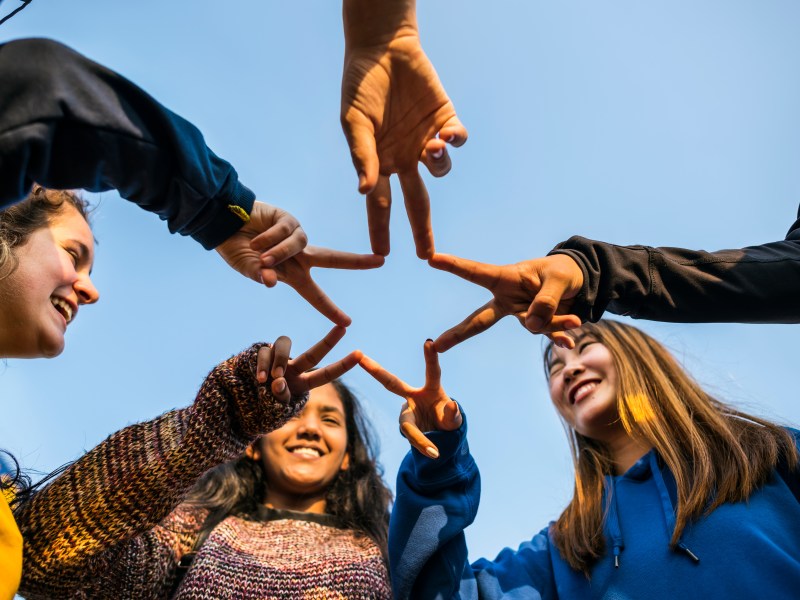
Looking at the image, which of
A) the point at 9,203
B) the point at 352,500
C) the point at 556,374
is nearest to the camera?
the point at 9,203

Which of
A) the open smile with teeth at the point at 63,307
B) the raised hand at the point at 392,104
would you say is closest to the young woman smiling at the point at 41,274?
the open smile with teeth at the point at 63,307

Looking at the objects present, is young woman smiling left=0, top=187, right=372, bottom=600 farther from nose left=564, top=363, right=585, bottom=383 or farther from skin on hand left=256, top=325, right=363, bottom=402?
nose left=564, top=363, right=585, bottom=383

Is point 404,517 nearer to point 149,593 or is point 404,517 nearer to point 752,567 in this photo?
point 149,593

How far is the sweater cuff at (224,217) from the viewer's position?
218 centimetres

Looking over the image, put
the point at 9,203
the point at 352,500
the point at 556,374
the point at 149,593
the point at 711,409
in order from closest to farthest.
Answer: the point at 9,203 < the point at 149,593 < the point at 711,409 < the point at 352,500 < the point at 556,374

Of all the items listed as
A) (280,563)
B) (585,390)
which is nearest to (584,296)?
(585,390)

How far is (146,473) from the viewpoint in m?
2.18

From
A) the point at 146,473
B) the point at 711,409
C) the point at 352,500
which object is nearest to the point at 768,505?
the point at 711,409

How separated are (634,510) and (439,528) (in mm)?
728

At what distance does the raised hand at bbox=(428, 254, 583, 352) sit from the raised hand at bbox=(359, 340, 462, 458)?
0.17m

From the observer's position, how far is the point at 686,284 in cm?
233

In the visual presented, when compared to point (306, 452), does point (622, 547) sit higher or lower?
Answer: lower

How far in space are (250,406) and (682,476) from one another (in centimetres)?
150

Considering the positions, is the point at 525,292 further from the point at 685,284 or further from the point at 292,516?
the point at 292,516
